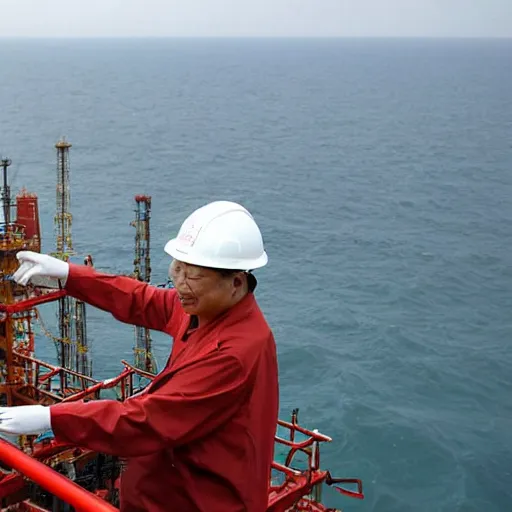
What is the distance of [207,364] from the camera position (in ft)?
11.2

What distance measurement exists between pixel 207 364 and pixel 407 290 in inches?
1316

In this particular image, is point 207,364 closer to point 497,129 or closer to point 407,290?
point 407,290

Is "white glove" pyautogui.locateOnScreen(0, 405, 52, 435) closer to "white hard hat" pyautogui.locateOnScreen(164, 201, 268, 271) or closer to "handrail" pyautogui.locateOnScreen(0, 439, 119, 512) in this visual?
"handrail" pyautogui.locateOnScreen(0, 439, 119, 512)

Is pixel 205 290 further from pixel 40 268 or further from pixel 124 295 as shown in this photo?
pixel 40 268

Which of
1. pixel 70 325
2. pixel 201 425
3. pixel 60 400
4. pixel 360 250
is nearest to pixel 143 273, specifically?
pixel 70 325

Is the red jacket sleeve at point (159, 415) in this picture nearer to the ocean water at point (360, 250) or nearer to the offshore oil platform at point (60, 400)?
the offshore oil platform at point (60, 400)

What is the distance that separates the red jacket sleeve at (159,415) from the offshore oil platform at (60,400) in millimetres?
241

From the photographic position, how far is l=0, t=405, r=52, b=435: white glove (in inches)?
127

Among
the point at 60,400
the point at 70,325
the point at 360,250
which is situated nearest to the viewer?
the point at 60,400

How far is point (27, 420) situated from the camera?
3.25 m

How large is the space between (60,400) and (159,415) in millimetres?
11066

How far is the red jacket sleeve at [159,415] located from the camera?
3258 millimetres

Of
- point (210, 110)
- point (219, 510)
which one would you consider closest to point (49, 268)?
point (219, 510)

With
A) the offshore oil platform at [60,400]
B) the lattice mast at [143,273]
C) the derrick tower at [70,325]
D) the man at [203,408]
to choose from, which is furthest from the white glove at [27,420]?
the lattice mast at [143,273]
